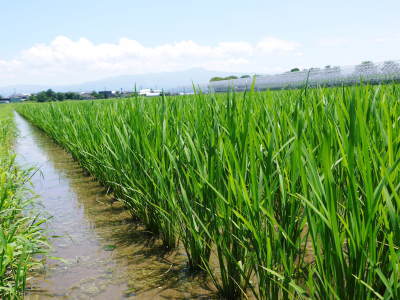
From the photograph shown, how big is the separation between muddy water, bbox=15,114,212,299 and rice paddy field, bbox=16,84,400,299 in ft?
0.41

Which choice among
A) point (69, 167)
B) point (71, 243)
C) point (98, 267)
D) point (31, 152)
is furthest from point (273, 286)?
point (31, 152)

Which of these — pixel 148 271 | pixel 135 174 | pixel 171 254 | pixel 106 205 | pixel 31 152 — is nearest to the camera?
pixel 148 271

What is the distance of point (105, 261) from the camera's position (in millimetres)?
2168

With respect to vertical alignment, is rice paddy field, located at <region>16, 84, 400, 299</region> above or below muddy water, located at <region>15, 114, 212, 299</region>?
above

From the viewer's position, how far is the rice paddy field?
914 mm

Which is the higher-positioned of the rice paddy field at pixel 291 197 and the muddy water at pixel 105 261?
the rice paddy field at pixel 291 197

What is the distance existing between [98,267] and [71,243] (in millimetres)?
494

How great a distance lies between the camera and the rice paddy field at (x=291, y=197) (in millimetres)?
914

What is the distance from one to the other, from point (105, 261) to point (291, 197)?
136cm

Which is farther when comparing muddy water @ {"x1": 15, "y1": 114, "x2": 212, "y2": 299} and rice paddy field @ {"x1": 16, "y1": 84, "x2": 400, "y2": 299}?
muddy water @ {"x1": 15, "y1": 114, "x2": 212, "y2": 299}

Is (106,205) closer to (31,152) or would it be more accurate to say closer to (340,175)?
(340,175)

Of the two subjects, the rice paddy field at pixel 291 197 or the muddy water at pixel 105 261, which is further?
the muddy water at pixel 105 261

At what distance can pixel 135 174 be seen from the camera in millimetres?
2338

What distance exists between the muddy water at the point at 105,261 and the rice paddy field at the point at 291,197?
0.12 meters
